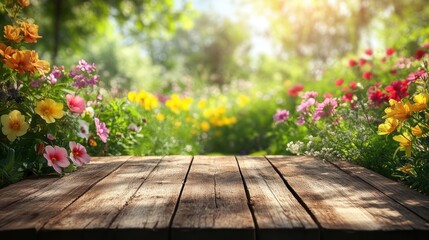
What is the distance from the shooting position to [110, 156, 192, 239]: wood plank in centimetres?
181

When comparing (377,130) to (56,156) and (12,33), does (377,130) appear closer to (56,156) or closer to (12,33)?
(56,156)

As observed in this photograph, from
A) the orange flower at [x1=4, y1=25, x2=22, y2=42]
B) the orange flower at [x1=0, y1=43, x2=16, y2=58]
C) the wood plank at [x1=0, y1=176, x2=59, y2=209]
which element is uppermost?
the orange flower at [x1=4, y1=25, x2=22, y2=42]

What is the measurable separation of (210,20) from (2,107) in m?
46.0

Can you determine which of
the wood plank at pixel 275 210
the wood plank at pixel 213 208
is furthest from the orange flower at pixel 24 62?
the wood plank at pixel 275 210

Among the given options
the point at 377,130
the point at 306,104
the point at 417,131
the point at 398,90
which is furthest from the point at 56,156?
the point at 398,90

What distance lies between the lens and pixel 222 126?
26.9 feet

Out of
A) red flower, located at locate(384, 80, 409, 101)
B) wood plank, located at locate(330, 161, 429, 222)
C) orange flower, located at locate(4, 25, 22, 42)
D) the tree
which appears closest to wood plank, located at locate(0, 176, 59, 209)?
orange flower, located at locate(4, 25, 22, 42)

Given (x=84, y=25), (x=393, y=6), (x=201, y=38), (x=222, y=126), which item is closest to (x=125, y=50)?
(x=84, y=25)

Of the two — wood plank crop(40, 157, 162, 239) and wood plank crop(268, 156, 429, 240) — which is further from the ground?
wood plank crop(40, 157, 162, 239)

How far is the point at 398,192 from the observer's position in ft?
8.33

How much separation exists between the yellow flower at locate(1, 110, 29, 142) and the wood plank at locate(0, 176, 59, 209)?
0.91 ft

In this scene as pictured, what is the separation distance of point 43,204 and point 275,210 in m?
1.02

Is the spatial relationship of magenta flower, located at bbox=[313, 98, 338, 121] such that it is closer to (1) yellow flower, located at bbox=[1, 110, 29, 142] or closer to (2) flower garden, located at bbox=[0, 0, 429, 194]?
(2) flower garden, located at bbox=[0, 0, 429, 194]

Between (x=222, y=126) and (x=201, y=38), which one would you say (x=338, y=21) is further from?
(x=201, y=38)
